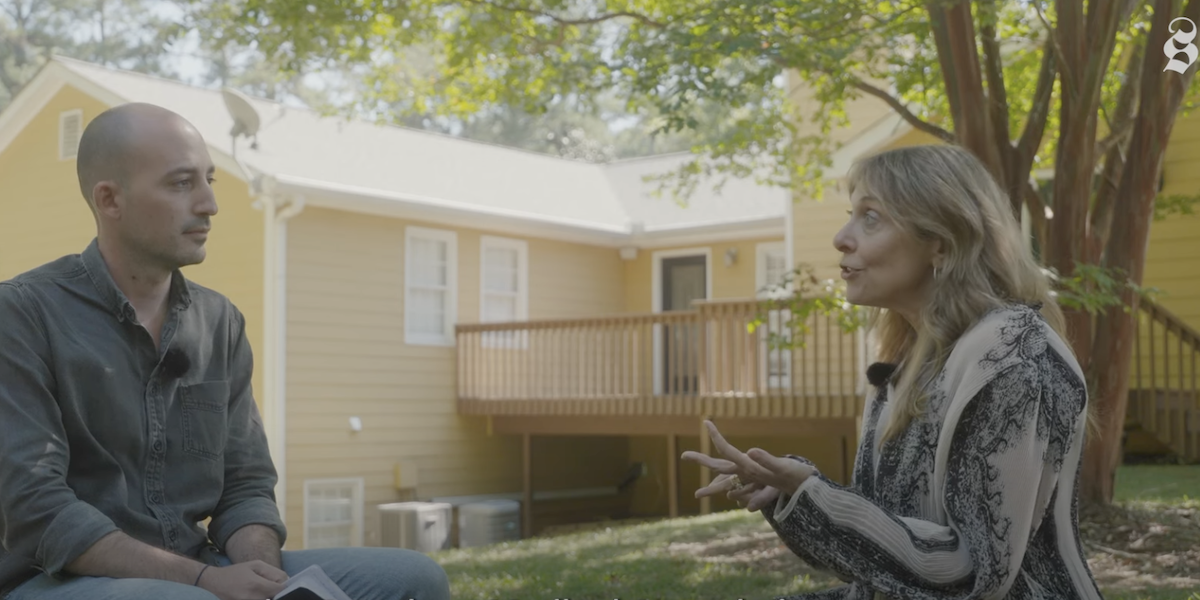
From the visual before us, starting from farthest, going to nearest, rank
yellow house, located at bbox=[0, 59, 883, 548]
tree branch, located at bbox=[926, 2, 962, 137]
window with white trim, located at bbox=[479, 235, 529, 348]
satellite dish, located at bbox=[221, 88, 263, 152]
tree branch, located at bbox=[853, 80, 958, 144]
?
window with white trim, located at bbox=[479, 235, 529, 348], yellow house, located at bbox=[0, 59, 883, 548], satellite dish, located at bbox=[221, 88, 263, 152], tree branch, located at bbox=[853, 80, 958, 144], tree branch, located at bbox=[926, 2, 962, 137]

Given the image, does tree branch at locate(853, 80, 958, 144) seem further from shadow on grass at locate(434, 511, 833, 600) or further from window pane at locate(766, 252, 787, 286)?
window pane at locate(766, 252, 787, 286)

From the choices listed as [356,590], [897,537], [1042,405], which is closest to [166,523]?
[356,590]

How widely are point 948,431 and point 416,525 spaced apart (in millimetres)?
13290

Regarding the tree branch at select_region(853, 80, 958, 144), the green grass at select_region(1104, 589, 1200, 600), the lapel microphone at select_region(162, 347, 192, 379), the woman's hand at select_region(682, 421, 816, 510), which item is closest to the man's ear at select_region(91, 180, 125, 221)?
the lapel microphone at select_region(162, 347, 192, 379)

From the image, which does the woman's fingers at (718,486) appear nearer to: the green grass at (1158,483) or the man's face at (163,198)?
the man's face at (163,198)

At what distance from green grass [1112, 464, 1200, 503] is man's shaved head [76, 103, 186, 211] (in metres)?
7.86

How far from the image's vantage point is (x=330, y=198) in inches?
634

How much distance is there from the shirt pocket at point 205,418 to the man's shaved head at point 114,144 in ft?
1.51

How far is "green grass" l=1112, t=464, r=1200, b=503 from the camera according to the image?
9336 mm

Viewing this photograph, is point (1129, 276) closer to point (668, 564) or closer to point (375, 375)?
point (668, 564)

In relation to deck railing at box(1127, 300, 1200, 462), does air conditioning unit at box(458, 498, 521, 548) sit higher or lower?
lower

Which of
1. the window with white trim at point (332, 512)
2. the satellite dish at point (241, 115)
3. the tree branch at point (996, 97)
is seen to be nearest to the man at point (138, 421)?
the tree branch at point (996, 97)

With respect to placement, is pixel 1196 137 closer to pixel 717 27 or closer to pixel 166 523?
pixel 717 27

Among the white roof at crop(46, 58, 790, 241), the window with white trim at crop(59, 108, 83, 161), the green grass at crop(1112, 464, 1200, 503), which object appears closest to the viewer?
the green grass at crop(1112, 464, 1200, 503)
